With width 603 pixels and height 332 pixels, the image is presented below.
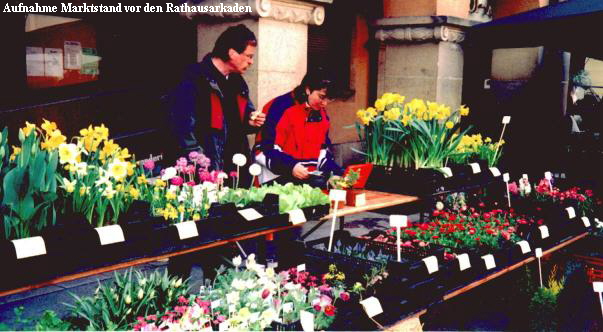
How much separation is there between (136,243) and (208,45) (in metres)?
3.96

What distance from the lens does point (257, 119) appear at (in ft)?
13.8

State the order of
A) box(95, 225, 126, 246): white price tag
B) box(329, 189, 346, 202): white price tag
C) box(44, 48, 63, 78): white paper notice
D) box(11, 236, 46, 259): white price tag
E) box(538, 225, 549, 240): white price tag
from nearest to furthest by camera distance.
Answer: box(11, 236, 46, 259): white price tag < box(95, 225, 126, 246): white price tag < box(329, 189, 346, 202): white price tag < box(538, 225, 549, 240): white price tag < box(44, 48, 63, 78): white paper notice

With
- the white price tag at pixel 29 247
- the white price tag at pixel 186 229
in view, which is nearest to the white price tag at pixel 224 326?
the white price tag at pixel 186 229

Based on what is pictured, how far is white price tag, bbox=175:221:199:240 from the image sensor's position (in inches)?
112

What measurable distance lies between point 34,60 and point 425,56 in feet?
15.3

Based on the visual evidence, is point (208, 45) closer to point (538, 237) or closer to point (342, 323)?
point (538, 237)

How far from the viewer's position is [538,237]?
4766 mm

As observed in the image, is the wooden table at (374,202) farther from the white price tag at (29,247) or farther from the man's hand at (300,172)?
the white price tag at (29,247)

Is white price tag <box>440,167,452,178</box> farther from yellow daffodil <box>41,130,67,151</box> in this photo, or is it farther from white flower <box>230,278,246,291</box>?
yellow daffodil <box>41,130,67,151</box>

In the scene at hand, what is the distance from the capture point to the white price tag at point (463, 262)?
12.9 ft

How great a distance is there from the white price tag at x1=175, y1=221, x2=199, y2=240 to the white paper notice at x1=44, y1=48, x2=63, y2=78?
14.2 ft

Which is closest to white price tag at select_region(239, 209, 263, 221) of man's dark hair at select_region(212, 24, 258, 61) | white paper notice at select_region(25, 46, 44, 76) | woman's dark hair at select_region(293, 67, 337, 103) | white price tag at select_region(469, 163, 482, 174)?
man's dark hair at select_region(212, 24, 258, 61)

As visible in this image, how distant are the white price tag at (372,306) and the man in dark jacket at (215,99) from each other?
1491 mm

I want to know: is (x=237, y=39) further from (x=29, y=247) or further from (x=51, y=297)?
(x=51, y=297)
